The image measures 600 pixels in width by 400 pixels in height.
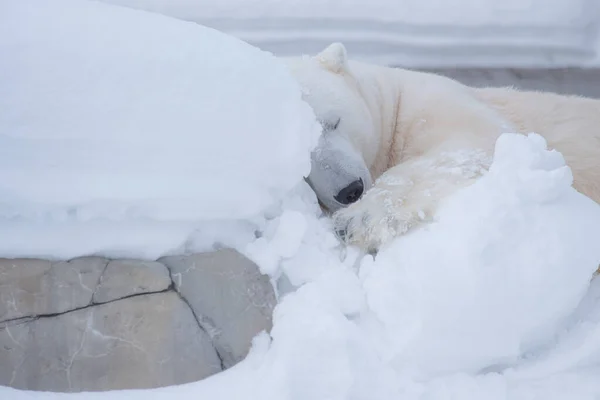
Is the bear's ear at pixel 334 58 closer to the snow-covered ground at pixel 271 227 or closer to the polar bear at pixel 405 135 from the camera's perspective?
the polar bear at pixel 405 135

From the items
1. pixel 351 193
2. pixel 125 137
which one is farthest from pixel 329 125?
pixel 125 137

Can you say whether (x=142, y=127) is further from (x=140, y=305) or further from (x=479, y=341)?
(x=479, y=341)

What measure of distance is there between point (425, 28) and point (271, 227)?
2.66 meters

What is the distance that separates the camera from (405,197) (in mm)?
1514

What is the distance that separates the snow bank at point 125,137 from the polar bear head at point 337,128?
0.38m

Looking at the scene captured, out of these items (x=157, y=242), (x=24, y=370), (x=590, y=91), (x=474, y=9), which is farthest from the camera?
(x=474, y=9)

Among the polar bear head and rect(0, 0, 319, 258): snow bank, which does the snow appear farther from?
rect(0, 0, 319, 258): snow bank

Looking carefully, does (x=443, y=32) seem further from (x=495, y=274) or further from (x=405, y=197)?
(x=495, y=274)

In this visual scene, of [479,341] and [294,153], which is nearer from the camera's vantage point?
[479,341]

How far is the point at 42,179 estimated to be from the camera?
109 cm

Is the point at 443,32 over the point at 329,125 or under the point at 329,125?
under

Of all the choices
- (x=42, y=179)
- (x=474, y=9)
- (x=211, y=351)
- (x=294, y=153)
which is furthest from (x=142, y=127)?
(x=474, y=9)

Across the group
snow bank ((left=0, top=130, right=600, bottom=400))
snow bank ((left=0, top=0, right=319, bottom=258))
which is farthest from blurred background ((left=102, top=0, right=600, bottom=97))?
snow bank ((left=0, top=130, right=600, bottom=400))

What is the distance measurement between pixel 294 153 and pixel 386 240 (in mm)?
299
